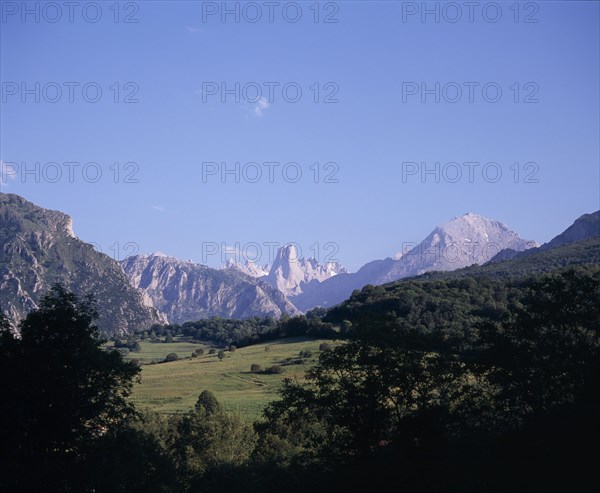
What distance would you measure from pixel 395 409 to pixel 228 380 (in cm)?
10207

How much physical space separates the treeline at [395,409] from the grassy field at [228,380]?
2171 inches

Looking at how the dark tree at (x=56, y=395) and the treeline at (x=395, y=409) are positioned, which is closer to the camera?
the dark tree at (x=56, y=395)

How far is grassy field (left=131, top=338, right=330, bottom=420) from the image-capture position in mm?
111938

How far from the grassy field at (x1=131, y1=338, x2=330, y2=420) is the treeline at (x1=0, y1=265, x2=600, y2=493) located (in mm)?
55142

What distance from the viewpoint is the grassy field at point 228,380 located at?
111938 mm

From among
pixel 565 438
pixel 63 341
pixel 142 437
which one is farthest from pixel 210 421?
pixel 565 438

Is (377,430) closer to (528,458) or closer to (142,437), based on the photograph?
(528,458)

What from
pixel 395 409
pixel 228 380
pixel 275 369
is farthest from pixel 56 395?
pixel 275 369

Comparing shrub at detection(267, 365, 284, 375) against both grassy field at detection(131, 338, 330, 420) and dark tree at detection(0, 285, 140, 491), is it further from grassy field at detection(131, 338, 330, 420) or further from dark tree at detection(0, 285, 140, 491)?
dark tree at detection(0, 285, 140, 491)

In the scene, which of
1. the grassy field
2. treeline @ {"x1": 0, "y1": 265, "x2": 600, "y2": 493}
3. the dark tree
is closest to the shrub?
the grassy field

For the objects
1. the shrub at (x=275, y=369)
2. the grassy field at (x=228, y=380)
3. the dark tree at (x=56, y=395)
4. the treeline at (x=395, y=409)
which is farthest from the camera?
the shrub at (x=275, y=369)

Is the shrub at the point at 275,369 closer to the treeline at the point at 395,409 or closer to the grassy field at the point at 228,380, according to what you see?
the grassy field at the point at 228,380

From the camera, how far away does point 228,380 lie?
136750 mm

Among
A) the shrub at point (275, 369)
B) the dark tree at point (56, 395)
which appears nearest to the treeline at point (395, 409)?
the dark tree at point (56, 395)
